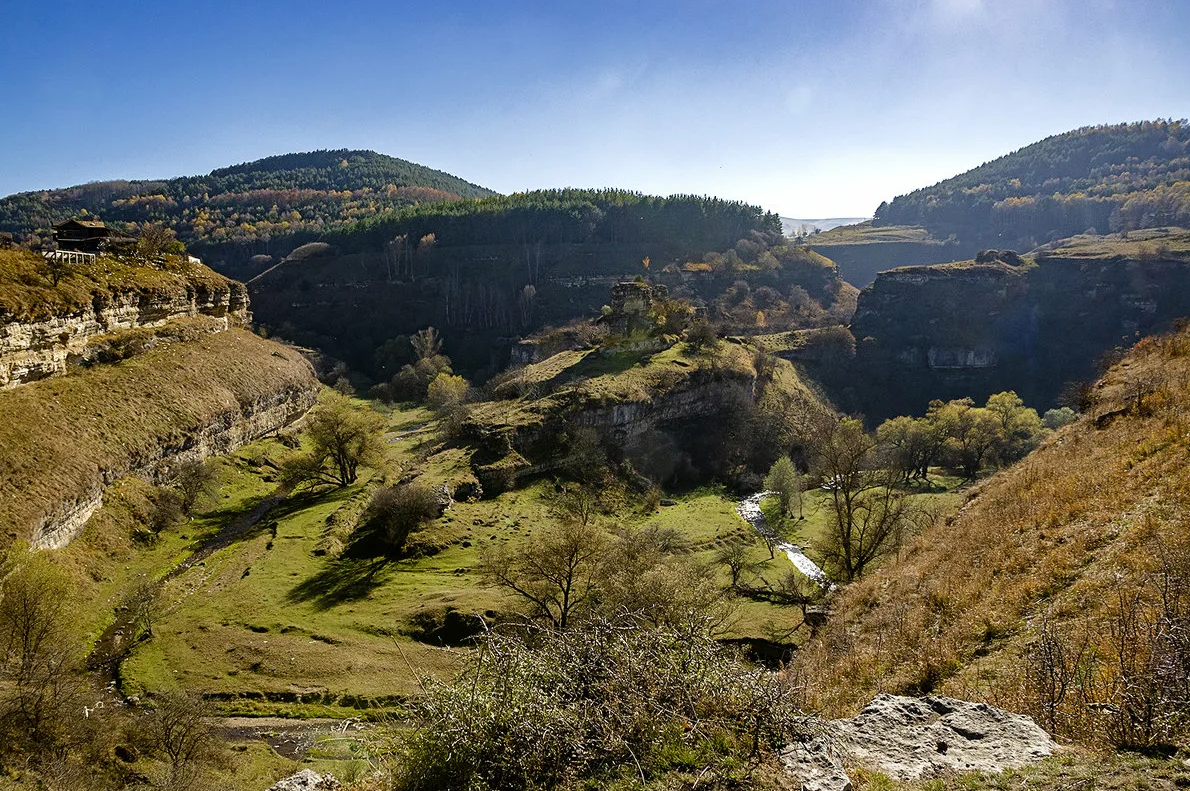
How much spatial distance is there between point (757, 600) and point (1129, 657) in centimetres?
2309

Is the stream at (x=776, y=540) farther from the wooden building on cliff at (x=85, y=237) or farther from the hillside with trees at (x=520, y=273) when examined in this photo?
the wooden building on cliff at (x=85, y=237)

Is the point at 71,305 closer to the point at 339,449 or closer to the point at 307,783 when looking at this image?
the point at 339,449

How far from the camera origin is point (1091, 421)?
68.1 feet

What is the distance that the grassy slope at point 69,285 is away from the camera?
3512 centimetres

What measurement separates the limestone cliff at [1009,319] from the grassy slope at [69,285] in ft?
294

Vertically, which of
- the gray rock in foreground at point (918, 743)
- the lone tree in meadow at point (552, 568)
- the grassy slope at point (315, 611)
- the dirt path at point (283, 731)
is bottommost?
the dirt path at point (283, 731)

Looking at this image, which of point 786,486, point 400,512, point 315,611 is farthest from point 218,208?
point 786,486

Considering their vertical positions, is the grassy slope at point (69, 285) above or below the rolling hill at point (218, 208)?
below

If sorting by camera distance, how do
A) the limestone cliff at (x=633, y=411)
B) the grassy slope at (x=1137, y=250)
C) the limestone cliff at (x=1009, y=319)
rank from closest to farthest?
the limestone cliff at (x=633, y=411) < the limestone cliff at (x=1009, y=319) < the grassy slope at (x=1137, y=250)

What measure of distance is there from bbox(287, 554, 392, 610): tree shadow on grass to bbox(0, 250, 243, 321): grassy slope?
82.9 ft

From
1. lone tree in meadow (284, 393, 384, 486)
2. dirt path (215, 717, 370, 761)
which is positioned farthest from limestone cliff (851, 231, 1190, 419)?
dirt path (215, 717, 370, 761)

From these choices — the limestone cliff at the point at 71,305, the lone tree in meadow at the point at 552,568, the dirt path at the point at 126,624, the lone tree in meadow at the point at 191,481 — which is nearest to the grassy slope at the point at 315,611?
the dirt path at the point at 126,624

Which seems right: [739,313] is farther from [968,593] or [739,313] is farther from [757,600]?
[968,593]

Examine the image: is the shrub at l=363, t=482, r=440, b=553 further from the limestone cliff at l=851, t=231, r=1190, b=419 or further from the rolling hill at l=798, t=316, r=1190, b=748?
the limestone cliff at l=851, t=231, r=1190, b=419
